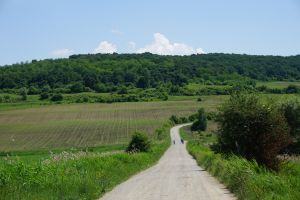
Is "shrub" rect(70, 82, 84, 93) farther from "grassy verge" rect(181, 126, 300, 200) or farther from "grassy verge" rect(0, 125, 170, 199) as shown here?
"grassy verge" rect(181, 126, 300, 200)

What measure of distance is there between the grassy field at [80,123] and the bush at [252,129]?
5689cm

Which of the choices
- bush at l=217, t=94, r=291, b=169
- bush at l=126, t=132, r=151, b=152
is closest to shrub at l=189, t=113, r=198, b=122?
bush at l=126, t=132, r=151, b=152

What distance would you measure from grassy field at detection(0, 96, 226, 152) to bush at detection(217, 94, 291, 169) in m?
56.9

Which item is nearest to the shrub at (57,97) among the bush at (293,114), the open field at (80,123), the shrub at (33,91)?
the open field at (80,123)

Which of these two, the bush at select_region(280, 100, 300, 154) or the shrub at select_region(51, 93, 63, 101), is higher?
the bush at select_region(280, 100, 300, 154)

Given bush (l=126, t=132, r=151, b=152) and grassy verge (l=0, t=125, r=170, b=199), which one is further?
bush (l=126, t=132, r=151, b=152)

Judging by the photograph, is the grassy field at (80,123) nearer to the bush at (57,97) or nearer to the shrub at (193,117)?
the shrub at (193,117)

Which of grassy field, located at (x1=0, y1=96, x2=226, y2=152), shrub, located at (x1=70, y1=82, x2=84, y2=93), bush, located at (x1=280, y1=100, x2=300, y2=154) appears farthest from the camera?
shrub, located at (x1=70, y1=82, x2=84, y2=93)

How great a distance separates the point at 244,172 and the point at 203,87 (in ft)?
580

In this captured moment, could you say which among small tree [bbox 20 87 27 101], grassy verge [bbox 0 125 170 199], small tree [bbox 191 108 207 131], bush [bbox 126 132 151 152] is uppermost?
grassy verge [bbox 0 125 170 199]

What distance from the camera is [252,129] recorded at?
25766 mm

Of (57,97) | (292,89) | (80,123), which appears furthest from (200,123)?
(57,97)

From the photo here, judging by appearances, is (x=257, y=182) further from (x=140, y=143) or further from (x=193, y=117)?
(x=193, y=117)

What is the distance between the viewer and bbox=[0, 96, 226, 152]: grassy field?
297 feet
